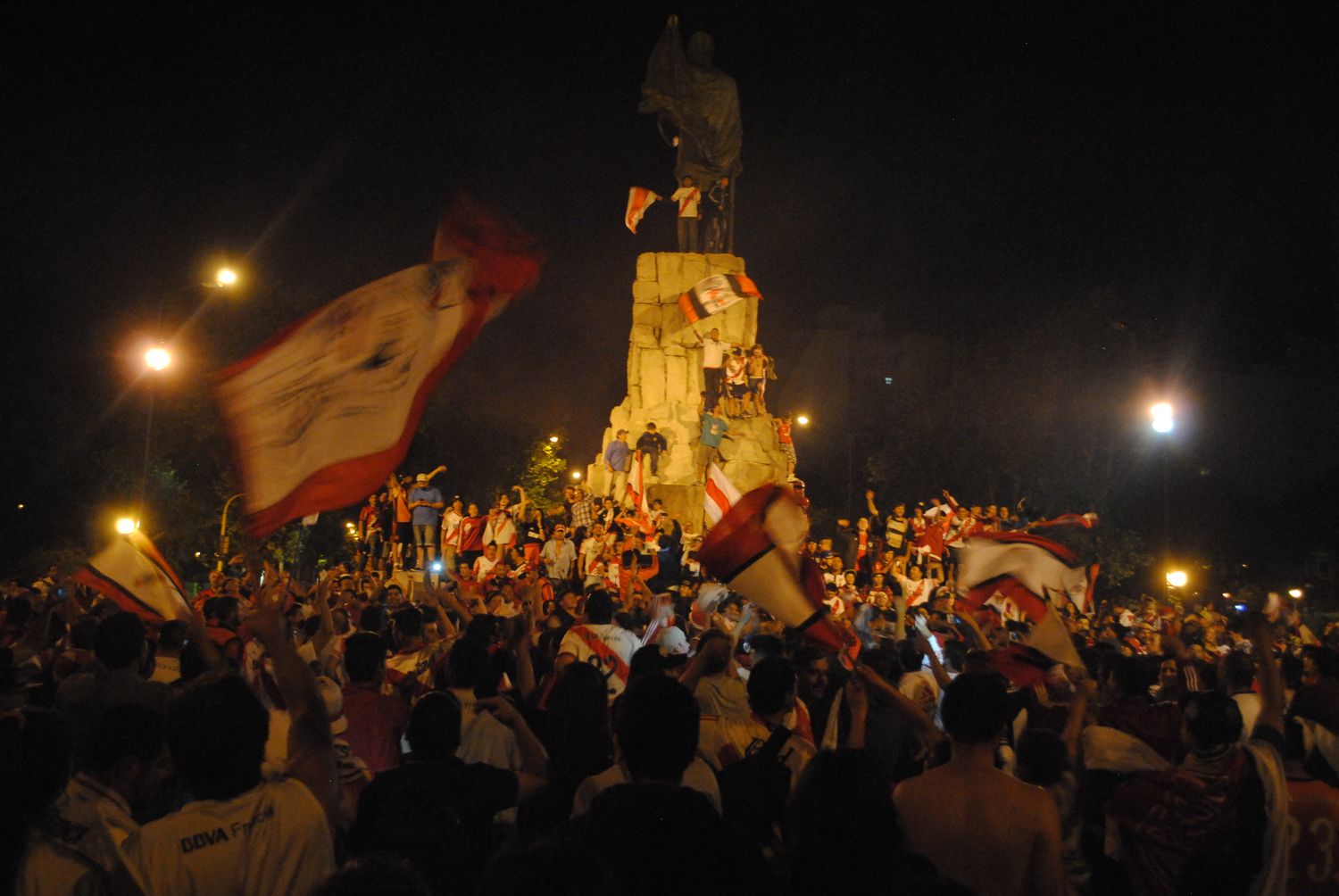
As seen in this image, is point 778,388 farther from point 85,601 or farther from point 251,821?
point 251,821

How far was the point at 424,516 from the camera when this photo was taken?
21094 mm

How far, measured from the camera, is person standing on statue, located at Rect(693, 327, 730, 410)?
29.9 meters

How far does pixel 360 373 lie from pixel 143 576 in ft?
6.82

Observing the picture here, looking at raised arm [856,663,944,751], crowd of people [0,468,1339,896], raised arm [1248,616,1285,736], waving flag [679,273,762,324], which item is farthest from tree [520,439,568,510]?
raised arm [856,663,944,751]

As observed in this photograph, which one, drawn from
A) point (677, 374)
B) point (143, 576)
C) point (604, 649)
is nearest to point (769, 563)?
point (604, 649)

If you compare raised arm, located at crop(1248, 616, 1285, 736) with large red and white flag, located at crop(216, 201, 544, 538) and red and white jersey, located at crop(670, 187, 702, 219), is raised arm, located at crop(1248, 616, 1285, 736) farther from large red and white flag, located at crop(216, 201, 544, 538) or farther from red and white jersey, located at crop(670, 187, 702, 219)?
red and white jersey, located at crop(670, 187, 702, 219)

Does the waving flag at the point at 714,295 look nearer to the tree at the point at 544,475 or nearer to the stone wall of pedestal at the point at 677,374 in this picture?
the stone wall of pedestal at the point at 677,374

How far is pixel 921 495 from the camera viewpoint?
43.5 meters

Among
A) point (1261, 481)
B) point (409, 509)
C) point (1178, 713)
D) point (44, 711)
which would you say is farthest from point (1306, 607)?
point (44, 711)

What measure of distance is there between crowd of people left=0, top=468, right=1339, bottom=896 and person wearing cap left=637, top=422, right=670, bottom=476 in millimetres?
19699

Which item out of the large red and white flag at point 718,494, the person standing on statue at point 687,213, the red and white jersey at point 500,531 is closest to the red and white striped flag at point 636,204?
the person standing on statue at point 687,213

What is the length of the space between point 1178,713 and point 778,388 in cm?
5695

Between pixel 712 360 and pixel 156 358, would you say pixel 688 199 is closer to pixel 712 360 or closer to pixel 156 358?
pixel 712 360

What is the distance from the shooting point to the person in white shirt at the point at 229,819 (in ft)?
8.93
